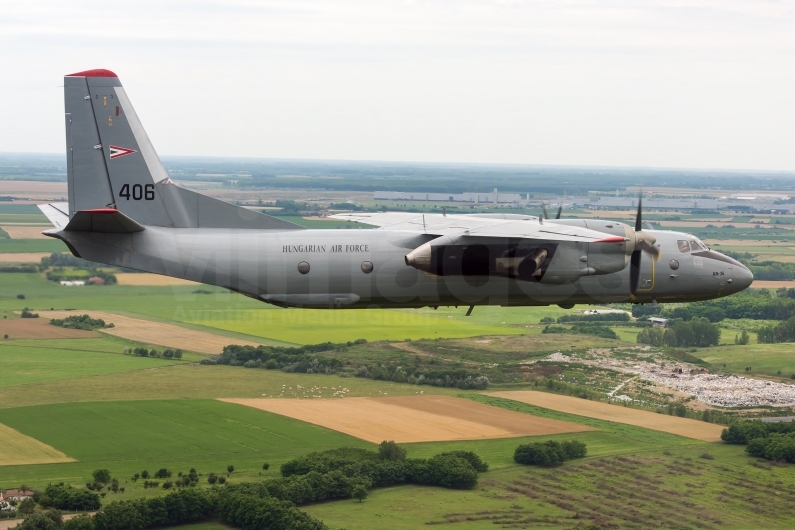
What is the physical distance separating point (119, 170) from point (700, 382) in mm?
53697

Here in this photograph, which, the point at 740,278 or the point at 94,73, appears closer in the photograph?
the point at 94,73

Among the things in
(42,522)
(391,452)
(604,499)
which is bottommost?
(42,522)

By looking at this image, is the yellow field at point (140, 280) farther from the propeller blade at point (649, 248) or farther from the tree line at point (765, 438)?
the propeller blade at point (649, 248)

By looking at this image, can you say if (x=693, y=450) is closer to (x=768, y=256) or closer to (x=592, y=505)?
(x=592, y=505)

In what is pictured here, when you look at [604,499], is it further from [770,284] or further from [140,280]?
[770,284]

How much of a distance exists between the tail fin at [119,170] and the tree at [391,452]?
23519 mm

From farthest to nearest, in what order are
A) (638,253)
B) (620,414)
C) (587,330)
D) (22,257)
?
(22,257), (587,330), (620,414), (638,253)

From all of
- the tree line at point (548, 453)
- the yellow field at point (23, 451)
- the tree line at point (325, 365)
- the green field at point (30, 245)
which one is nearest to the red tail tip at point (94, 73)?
the yellow field at point (23, 451)

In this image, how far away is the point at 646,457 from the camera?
→ 60438 mm

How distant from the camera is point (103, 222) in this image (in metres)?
36.9

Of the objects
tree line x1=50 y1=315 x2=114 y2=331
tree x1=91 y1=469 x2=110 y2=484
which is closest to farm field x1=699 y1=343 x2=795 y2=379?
tree x1=91 y1=469 x2=110 y2=484

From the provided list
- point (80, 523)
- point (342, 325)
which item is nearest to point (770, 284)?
point (342, 325)

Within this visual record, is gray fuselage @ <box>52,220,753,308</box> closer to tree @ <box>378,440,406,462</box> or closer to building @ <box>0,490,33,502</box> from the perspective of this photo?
building @ <box>0,490,33,502</box>

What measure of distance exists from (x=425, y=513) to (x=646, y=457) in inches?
626
